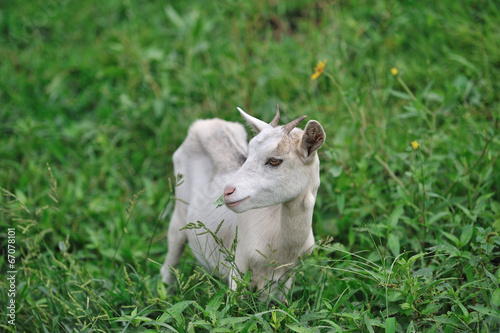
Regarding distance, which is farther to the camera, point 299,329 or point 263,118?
point 263,118

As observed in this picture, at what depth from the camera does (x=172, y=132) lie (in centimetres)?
541

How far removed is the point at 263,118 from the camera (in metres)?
5.08

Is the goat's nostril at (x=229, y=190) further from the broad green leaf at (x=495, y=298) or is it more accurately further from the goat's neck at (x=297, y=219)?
the broad green leaf at (x=495, y=298)

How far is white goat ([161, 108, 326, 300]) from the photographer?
2793 millimetres

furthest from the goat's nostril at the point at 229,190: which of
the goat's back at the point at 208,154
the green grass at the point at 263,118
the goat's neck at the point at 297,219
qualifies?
the goat's back at the point at 208,154

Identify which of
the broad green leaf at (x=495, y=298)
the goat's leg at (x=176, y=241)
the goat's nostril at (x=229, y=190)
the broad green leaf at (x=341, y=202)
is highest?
the goat's nostril at (x=229, y=190)

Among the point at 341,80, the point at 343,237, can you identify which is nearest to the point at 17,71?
the point at 341,80

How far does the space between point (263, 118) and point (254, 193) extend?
7.87ft

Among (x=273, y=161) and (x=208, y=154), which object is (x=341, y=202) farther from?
(x=273, y=161)

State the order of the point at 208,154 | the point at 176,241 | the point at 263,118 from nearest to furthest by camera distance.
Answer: the point at 208,154, the point at 176,241, the point at 263,118

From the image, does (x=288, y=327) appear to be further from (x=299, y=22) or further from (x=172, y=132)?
(x=299, y=22)

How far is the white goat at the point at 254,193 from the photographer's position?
2.79 metres

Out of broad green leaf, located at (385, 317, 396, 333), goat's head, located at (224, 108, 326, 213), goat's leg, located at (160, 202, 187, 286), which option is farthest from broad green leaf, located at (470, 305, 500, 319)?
goat's leg, located at (160, 202, 187, 286)

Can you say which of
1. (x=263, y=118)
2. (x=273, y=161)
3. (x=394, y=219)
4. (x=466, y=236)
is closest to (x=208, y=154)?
(x=273, y=161)
